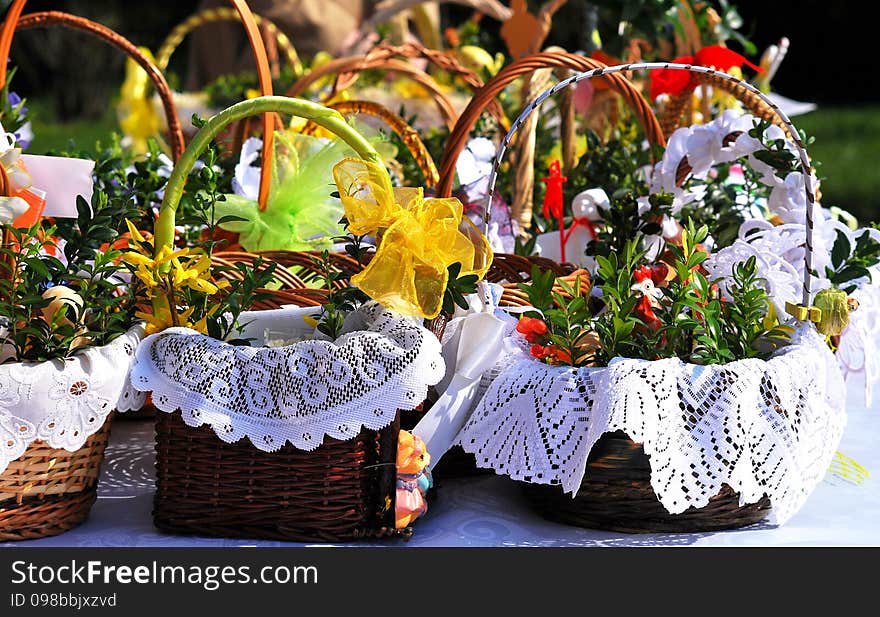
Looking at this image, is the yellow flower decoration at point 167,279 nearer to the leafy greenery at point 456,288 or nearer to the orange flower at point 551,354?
the leafy greenery at point 456,288

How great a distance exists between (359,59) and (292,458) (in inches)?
46.4

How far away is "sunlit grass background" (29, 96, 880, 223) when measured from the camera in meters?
6.45

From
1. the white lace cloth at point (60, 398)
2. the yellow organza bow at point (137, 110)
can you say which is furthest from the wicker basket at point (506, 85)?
the yellow organza bow at point (137, 110)

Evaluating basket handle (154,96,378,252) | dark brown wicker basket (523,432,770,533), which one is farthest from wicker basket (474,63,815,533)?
basket handle (154,96,378,252)

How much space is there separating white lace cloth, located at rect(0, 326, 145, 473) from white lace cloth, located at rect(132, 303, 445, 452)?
0.03 m

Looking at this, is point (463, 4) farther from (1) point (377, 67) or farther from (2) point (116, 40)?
(2) point (116, 40)

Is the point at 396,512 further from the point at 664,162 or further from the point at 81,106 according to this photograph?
the point at 81,106

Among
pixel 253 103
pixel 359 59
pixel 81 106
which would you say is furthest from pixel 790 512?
pixel 81 106

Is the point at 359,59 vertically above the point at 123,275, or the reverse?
the point at 359,59

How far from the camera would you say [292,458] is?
1279 millimetres

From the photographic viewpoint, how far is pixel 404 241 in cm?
130

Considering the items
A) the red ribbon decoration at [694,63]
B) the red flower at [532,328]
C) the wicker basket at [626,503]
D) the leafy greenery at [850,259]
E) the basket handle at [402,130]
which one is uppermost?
the red ribbon decoration at [694,63]

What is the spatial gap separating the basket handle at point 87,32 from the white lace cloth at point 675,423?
35.8 inches

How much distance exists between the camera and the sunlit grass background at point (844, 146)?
6445 millimetres
